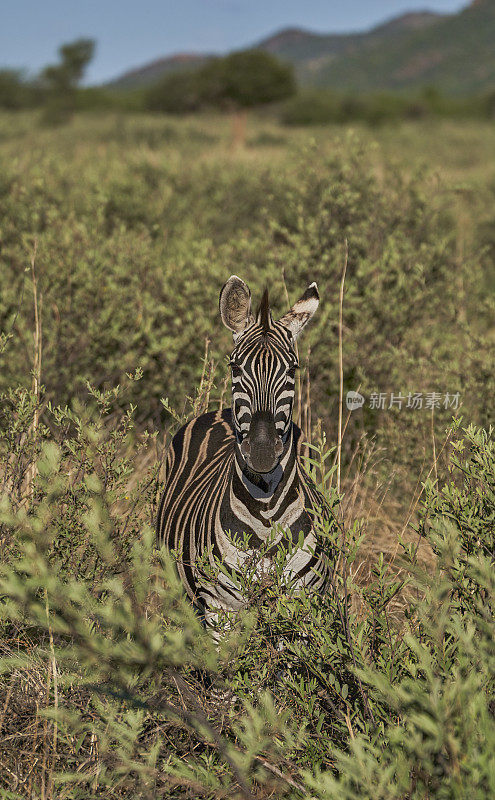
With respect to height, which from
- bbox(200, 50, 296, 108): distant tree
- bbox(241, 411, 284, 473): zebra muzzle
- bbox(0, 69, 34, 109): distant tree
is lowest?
bbox(241, 411, 284, 473): zebra muzzle

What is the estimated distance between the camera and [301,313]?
3.83 meters

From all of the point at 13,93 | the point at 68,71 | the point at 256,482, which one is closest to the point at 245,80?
the point at 68,71

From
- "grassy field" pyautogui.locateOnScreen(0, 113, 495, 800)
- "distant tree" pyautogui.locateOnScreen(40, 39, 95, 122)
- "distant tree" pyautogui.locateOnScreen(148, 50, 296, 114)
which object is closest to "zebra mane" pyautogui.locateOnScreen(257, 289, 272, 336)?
"grassy field" pyautogui.locateOnScreen(0, 113, 495, 800)

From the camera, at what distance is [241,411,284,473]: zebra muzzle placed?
320 centimetres

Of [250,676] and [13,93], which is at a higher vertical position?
[13,93]

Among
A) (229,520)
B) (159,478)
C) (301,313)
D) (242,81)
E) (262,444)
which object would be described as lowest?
(159,478)

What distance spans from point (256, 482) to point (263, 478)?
0.17 ft

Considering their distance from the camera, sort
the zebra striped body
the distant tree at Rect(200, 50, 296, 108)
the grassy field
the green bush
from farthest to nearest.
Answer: the distant tree at Rect(200, 50, 296, 108)
the zebra striped body
the grassy field
the green bush

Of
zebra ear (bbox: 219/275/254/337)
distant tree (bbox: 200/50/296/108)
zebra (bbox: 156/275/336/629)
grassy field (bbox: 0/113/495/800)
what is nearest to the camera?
grassy field (bbox: 0/113/495/800)

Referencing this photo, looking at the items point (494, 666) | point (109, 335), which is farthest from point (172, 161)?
point (494, 666)

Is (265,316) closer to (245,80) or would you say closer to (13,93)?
(245,80)

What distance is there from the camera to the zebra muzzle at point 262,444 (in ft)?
10.5

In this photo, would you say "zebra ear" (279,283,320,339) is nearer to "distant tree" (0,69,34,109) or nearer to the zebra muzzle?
the zebra muzzle

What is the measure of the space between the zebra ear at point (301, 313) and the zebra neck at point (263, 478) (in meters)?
0.67
